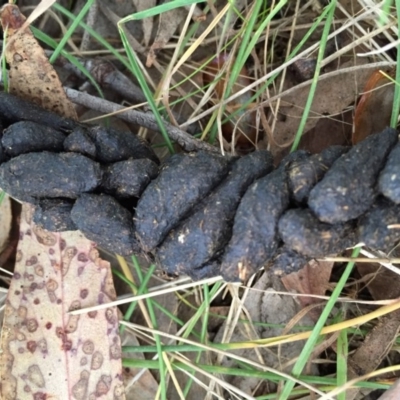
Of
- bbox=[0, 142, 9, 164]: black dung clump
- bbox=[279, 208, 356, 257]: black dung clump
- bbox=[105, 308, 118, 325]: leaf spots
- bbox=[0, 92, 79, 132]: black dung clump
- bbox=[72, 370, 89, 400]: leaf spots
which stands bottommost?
bbox=[72, 370, 89, 400]: leaf spots

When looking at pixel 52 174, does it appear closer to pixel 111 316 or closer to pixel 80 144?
pixel 80 144

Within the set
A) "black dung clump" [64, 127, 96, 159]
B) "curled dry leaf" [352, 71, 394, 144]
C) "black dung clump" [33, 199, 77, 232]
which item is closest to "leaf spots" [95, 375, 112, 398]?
"black dung clump" [33, 199, 77, 232]

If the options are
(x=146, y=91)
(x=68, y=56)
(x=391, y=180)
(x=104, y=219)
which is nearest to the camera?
(x=391, y=180)

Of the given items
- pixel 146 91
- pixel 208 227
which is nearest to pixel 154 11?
pixel 146 91

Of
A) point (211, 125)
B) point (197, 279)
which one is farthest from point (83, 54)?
point (197, 279)

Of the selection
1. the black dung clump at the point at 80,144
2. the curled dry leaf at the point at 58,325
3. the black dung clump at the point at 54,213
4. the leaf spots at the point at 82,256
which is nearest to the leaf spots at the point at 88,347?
the curled dry leaf at the point at 58,325

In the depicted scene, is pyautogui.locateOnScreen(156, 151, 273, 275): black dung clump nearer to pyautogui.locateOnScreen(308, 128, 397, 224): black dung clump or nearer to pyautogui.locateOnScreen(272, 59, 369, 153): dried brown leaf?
pyautogui.locateOnScreen(308, 128, 397, 224): black dung clump

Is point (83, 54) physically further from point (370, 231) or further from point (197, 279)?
point (370, 231)
